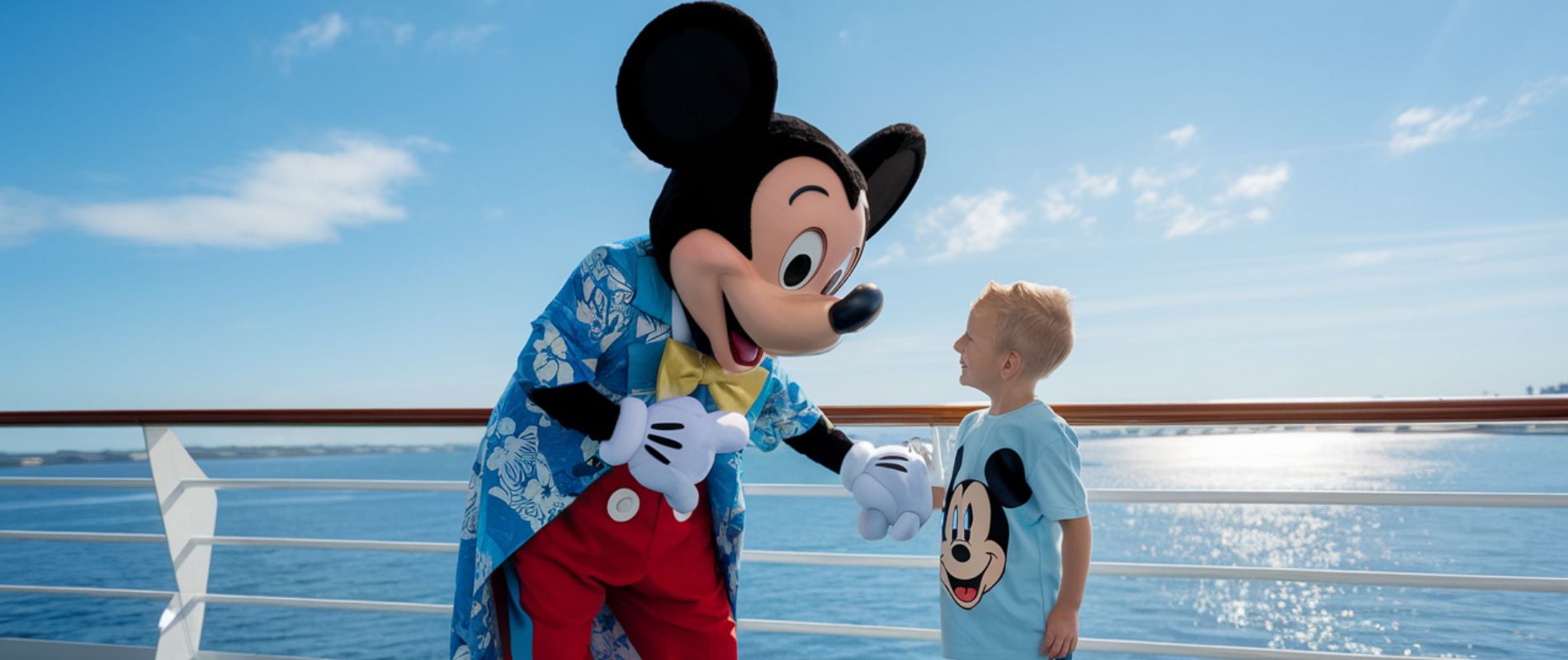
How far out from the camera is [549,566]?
4.24ft

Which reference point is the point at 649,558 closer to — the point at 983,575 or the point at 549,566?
the point at 549,566

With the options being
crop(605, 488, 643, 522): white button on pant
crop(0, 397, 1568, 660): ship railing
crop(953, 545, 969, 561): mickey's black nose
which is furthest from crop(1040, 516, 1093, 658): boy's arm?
crop(605, 488, 643, 522): white button on pant

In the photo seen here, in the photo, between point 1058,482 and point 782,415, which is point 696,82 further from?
point 1058,482

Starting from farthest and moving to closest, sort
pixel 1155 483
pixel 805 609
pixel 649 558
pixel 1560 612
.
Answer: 1. pixel 1155 483
2. pixel 805 609
3. pixel 1560 612
4. pixel 649 558

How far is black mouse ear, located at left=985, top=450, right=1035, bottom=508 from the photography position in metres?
1.25

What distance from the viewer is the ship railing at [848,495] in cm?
155

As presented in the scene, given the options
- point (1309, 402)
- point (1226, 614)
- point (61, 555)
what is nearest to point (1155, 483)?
point (1226, 614)

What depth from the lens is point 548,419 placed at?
1259 mm

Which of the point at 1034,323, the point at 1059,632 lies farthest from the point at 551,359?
the point at 1059,632

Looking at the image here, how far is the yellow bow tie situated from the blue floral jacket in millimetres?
23

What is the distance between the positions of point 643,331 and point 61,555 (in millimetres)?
27101

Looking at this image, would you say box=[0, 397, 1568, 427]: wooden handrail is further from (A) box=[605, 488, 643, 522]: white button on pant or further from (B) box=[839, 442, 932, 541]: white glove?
(A) box=[605, 488, 643, 522]: white button on pant

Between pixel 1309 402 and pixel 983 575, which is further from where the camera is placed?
pixel 1309 402

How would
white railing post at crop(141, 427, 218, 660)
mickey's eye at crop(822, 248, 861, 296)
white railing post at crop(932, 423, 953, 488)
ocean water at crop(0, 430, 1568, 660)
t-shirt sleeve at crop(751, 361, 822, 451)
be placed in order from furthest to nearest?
ocean water at crop(0, 430, 1568, 660) < white railing post at crop(141, 427, 218, 660) < white railing post at crop(932, 423, 953, 488) < t-shirt sleeve at crop(751, 361, 822, 451) < mickey's eye at crop(822, 248, 861, 296)
